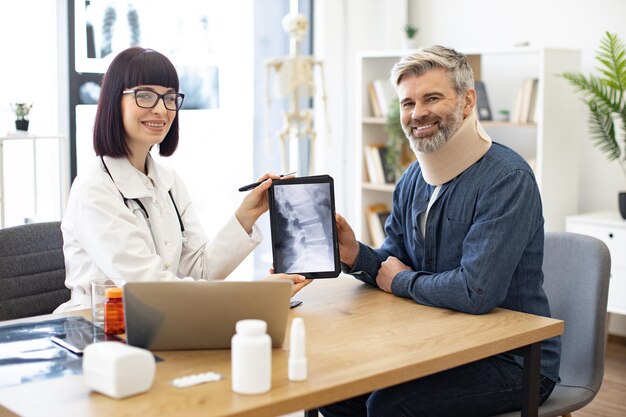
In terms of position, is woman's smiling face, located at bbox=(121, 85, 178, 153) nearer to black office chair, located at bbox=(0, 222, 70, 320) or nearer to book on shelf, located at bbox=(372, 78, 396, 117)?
black office chair, located at bbox=(0, 222, 70, 320)

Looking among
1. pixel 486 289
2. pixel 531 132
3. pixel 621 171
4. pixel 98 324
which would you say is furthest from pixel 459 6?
pixel 98 324

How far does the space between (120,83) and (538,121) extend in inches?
101

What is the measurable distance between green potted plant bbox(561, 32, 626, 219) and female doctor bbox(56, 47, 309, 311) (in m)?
2.28

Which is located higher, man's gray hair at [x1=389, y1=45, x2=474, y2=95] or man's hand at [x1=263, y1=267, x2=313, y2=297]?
man's gray hair at [x1=389, y1=45, x2=474, y2=95]

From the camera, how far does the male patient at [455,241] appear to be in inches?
85.0

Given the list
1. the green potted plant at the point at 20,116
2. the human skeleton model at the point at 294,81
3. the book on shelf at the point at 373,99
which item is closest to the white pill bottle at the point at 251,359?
the green potted plant at the point at 20,116

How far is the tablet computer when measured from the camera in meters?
2.31

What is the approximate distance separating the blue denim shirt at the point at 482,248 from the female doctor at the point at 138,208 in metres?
0.37

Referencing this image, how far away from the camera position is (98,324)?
6.66 feet

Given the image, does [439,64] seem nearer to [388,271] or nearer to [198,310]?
[388,271]

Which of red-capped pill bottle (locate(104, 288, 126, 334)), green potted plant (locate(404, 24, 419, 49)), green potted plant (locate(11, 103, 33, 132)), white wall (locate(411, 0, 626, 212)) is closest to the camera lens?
red-capped pill bottle (locate(104, 288, 126, 334))

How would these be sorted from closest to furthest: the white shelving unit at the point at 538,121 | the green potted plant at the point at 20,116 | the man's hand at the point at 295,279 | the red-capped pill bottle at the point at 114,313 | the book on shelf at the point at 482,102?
the red-capped pill bottle at the point at 114,313
the man's hand at the point at 295,279
the green potted plant at the point at 20,116
the white shelving unit at the point at 538,121
the book on shelf at the point at 482,102

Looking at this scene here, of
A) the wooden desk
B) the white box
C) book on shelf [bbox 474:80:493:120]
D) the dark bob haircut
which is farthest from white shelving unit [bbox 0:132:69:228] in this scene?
the white box

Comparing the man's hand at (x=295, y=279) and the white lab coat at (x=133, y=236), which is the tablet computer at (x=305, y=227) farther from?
the white lab coat at (x=133, y=236)
